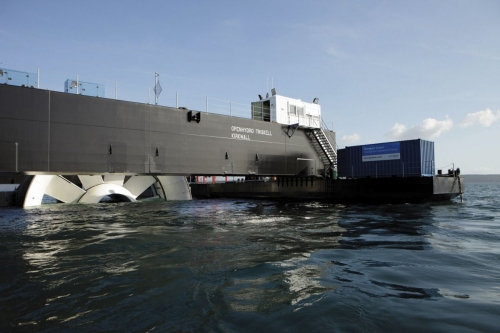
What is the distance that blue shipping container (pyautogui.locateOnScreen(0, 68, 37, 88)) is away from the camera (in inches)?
563

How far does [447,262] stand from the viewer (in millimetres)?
6906

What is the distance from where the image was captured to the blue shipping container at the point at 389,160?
897 inches

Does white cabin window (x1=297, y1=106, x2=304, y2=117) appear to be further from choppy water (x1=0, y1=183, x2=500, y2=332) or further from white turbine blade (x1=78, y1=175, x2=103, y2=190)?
choppy water (x1=0, y1=183, x2=500, y2=332)

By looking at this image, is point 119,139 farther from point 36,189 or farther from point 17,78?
point 36,189

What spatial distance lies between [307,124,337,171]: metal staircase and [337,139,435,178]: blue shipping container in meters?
1.13

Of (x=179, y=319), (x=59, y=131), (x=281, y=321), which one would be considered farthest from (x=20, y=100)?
(x=281, y=321)

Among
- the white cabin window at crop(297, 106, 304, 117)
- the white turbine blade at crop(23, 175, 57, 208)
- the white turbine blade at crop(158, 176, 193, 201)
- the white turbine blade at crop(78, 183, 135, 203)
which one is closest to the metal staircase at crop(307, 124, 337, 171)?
the white cabin window at crop(297, 106, 304, 117)

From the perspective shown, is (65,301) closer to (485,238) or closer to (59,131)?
(485,238)

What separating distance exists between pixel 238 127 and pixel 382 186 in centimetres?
1198

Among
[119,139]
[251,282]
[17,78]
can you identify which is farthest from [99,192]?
[251,282]

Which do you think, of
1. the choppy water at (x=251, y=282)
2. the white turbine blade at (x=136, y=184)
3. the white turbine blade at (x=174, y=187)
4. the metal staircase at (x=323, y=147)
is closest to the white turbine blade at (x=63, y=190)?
the white turbine blade at (x=136, y=184)

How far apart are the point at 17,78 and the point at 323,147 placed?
69.6 feet

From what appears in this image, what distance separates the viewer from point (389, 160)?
24250mm

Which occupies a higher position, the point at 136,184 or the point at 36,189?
the point at 136,184
